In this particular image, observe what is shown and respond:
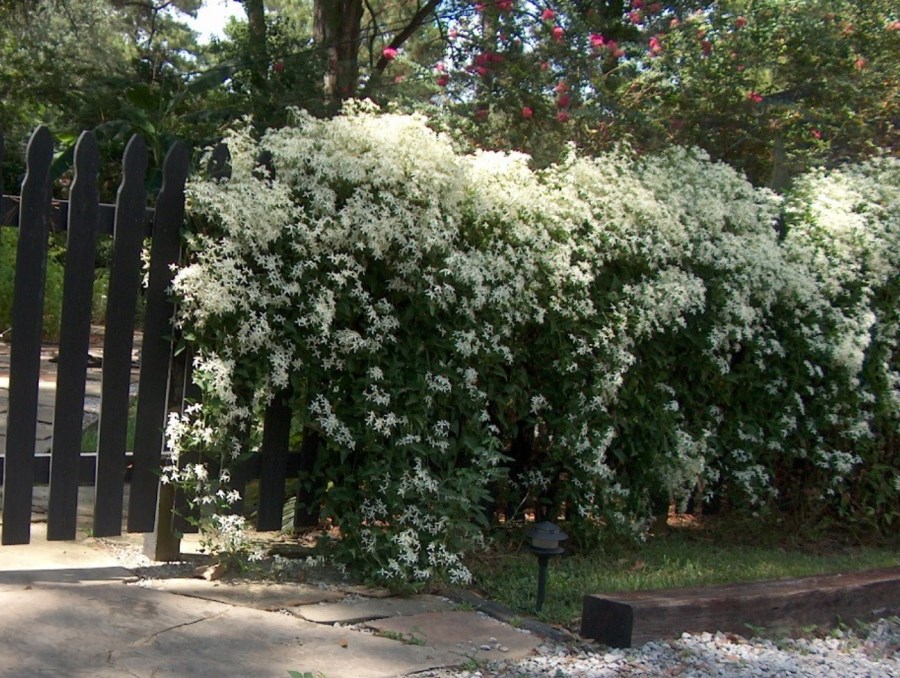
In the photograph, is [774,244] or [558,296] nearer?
[558,296]

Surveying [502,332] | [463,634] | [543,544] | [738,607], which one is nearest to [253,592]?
[463,634]

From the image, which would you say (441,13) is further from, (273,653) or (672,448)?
(273,653)

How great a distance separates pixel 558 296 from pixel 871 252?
255cm

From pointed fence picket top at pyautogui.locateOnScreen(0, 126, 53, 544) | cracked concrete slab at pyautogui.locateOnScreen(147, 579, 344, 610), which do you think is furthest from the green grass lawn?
pointed fence picket top at pyautogui.locateOnScreen(0, 126, 53, 544)

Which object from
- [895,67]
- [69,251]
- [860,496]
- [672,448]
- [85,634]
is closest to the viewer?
[85,634]

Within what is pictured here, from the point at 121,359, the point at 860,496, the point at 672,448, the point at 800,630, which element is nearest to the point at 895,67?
the point at 860,496

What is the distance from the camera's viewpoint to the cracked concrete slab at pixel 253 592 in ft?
13.6

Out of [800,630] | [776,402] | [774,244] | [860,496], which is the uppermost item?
[774,244]

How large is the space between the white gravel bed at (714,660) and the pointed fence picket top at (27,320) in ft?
6.18

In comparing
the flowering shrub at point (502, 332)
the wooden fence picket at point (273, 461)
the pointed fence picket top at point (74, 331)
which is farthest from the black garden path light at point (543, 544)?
the pointed fence picket top at point (74, 331)

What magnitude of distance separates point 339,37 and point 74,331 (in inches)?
335

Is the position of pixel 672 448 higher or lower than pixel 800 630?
higher

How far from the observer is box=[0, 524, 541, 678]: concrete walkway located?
337 cm

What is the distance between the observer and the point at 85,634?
11.5 feet
